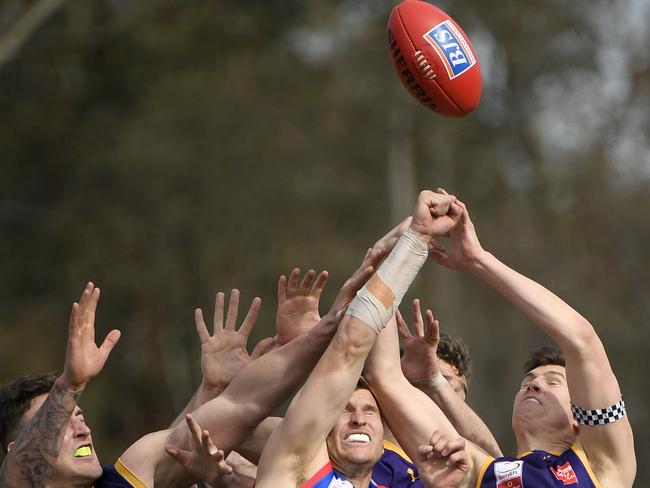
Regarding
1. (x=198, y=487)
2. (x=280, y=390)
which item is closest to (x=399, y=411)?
(x=280, y=390)

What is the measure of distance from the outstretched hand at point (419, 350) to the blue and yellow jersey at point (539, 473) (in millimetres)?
684

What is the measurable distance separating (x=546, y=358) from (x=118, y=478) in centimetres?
238

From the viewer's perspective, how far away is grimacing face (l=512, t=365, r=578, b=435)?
691 centimetres

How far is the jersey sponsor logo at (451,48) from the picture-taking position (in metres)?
7.34

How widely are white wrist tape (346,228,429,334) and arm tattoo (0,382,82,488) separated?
1423 millimetres

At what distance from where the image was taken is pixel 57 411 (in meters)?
6.29

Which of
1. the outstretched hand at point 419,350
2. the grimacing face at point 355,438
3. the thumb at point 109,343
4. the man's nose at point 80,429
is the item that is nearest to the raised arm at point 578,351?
the outstretched hand at point 419,350

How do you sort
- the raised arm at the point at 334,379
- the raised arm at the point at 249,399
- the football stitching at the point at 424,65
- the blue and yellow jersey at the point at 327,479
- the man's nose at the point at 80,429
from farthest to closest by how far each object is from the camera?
the football stitching at the point at 424,65, the man's nose at the point at 80,429, the raised arm at the point at 249,399, the blue and yellow jersey at the point at 327,479, the raised arm at the point at 334,379

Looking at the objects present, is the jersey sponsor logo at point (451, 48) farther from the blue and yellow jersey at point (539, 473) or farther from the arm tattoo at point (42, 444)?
the arm tattoo at point (42, 444)

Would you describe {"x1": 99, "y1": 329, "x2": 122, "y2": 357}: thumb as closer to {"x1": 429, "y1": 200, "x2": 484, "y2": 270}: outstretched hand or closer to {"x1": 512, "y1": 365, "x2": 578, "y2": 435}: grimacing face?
{"x1": 429, "y1": 200, "x2": 484, "y2": 270}: outstretched hand

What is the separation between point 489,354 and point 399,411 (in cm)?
2419

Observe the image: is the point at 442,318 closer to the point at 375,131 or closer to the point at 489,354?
the point at 489,354

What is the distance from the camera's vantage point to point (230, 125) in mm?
Answer: 30344

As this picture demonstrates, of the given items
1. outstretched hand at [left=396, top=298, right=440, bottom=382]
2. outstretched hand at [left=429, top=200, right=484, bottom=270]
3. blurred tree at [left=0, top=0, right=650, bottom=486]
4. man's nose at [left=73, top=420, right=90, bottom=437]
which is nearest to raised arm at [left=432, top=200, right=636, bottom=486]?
outstretched hand at [left=429, top=200, right=484, bottom=270]
